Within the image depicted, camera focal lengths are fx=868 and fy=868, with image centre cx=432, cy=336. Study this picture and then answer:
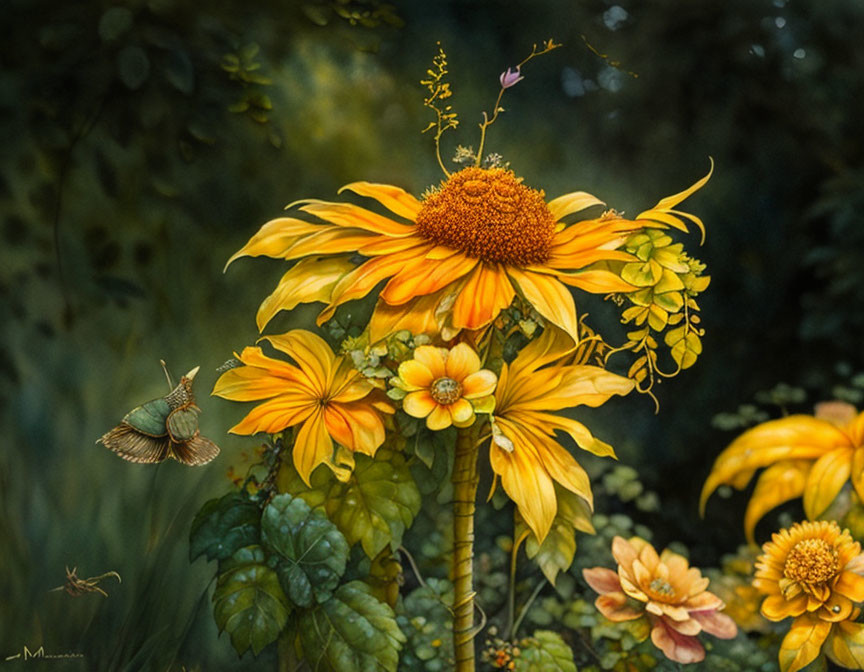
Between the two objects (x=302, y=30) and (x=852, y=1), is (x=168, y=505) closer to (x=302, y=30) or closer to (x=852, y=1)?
(x=302, y=30)

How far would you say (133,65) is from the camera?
1.13m

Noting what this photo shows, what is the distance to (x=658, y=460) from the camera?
1205 millimetres

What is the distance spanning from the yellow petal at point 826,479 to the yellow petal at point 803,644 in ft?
0.47

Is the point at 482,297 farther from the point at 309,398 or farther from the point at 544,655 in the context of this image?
the point at 544,655

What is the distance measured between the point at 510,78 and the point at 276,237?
1.27 ft

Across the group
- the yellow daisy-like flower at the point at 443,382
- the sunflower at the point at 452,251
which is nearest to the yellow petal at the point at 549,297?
the sunflower at the point at 452,251

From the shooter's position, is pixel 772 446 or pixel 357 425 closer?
pixel 357 425

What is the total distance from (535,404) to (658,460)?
0.21 m

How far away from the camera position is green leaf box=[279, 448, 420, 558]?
1.12 meters

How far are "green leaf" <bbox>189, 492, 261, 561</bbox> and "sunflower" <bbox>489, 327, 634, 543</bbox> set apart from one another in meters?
0.33

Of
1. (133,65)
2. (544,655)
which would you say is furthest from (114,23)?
(544,655)

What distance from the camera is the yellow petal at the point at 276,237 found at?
116cm
